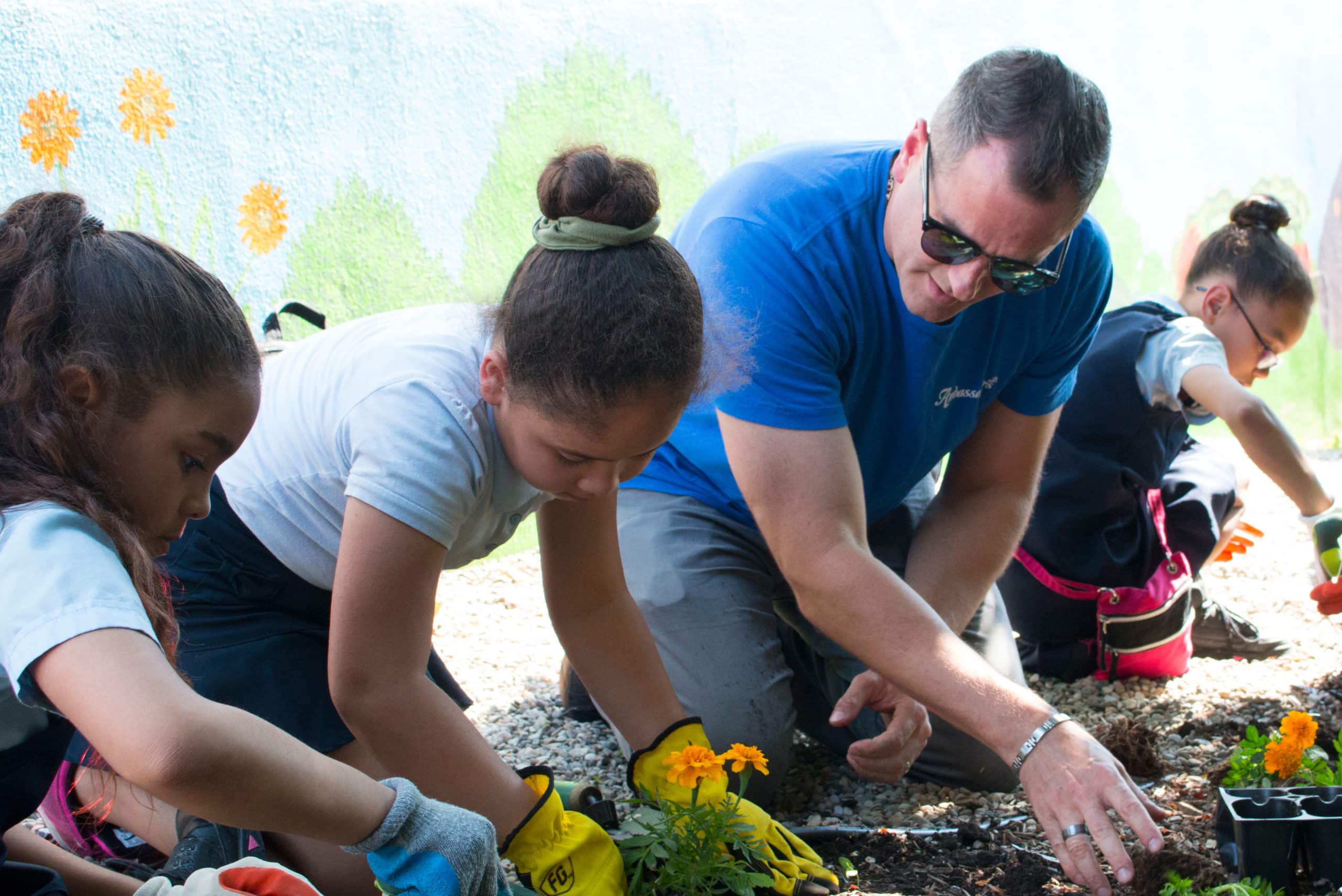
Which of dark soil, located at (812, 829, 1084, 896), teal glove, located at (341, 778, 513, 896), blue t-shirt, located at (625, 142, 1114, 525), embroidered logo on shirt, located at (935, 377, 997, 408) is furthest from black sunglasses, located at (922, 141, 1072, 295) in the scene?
teal glove, located at (341, 778, 513, 896)

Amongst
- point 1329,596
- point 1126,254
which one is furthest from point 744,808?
point 1126,254

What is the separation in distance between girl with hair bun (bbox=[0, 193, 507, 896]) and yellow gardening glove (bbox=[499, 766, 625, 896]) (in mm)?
233

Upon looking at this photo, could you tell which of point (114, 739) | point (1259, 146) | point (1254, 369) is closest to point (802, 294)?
point (114, 739)

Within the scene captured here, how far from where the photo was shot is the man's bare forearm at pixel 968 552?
247cm

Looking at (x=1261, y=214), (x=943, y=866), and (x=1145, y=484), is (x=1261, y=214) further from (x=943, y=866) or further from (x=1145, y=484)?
(x=943, y=866)

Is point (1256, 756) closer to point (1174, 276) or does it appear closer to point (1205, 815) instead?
point (1205, 815)

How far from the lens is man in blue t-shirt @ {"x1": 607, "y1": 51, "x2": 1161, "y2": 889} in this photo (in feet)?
6.12

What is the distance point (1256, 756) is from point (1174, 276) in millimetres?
5593

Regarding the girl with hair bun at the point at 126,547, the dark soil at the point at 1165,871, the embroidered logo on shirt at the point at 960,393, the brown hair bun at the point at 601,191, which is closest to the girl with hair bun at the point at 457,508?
the brown hair bun at the point at 601,191

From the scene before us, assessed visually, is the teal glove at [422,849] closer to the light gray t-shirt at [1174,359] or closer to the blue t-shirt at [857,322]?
the blue t-shirt at [857,322]

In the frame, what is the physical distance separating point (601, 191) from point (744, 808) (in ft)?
3.51

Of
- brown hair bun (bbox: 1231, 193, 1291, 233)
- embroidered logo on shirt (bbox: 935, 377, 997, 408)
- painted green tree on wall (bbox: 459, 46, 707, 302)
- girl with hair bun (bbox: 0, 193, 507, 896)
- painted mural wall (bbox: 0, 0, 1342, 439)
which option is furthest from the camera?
painted green tree on wall (bbox: 459, 46, 707, 302)

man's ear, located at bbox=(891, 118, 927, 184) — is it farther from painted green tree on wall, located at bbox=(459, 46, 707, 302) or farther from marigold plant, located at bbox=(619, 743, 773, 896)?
painted green tree on wall, located at bbox=(459, 46, 707, 302)

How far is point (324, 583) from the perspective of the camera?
Answer: 203 cm
